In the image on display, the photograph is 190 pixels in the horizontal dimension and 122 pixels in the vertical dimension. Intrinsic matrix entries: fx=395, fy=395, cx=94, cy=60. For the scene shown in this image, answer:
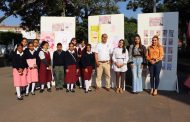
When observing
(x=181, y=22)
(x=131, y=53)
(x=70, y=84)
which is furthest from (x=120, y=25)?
(x=181, y=22)

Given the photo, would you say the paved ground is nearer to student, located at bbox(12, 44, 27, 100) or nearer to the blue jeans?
the blue jeans

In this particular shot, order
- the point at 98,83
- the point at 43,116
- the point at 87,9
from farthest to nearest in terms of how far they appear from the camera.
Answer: the point at 87,9, the point at 98,83, the point at 43,116

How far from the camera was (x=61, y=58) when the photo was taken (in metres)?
14.1

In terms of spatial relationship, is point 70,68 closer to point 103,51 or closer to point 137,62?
point 103,51

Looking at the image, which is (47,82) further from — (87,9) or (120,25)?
(87,9)

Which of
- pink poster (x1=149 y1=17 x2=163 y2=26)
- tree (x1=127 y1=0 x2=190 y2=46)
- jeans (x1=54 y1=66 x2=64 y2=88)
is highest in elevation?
tree (x1=127 y1=0 x2=190 y2=46)

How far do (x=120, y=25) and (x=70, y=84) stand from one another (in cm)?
289

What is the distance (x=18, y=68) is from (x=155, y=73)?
446 cm

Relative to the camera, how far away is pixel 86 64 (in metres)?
14.0

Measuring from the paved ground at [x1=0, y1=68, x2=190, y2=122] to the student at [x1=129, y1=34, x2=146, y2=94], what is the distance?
0.40 metres

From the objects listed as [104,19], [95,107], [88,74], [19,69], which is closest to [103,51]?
[88,74]

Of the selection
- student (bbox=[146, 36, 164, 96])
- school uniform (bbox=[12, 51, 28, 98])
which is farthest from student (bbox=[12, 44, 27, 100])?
student (bbox=[146, 36, 164, 96])

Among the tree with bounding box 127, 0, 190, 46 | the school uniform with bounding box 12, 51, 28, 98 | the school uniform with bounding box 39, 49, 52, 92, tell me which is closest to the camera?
the school uniform with bounding box 12, 51, 28, 98

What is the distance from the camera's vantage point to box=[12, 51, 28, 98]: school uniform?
12.3 meters
